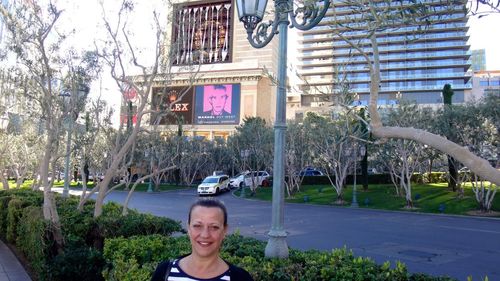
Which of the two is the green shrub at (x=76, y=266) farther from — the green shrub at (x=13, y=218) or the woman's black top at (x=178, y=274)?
the woman's black top at (x=178, y=274)

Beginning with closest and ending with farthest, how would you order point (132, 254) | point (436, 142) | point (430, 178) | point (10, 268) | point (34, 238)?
point (436, 142)
point (132, 254)
point (34, 238)
point (10, 268)
point (430, 178)

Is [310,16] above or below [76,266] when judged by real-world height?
above

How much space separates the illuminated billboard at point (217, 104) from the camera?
258 feet

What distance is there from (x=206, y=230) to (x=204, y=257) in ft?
0.48

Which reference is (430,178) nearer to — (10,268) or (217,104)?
(10,268)

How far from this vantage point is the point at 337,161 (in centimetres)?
2952

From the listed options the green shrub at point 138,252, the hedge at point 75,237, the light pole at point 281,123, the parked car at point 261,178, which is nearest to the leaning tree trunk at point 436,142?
the light pole at point 281,123

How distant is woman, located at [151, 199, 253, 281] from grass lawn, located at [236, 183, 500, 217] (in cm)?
2435

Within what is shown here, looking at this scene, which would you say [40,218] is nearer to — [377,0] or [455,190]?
[377,0]

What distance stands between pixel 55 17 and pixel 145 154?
35.0m

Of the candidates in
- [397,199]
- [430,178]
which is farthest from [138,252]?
[430,178]

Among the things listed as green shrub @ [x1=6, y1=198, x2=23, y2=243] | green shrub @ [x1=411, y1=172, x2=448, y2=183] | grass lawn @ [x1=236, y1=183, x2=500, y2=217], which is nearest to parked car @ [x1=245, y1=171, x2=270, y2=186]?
grass lawn @ [x1=236, y1=183, x2=500, y2=217]

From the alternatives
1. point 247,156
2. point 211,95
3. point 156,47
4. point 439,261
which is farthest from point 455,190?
point 211,95

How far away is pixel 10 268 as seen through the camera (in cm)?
802
